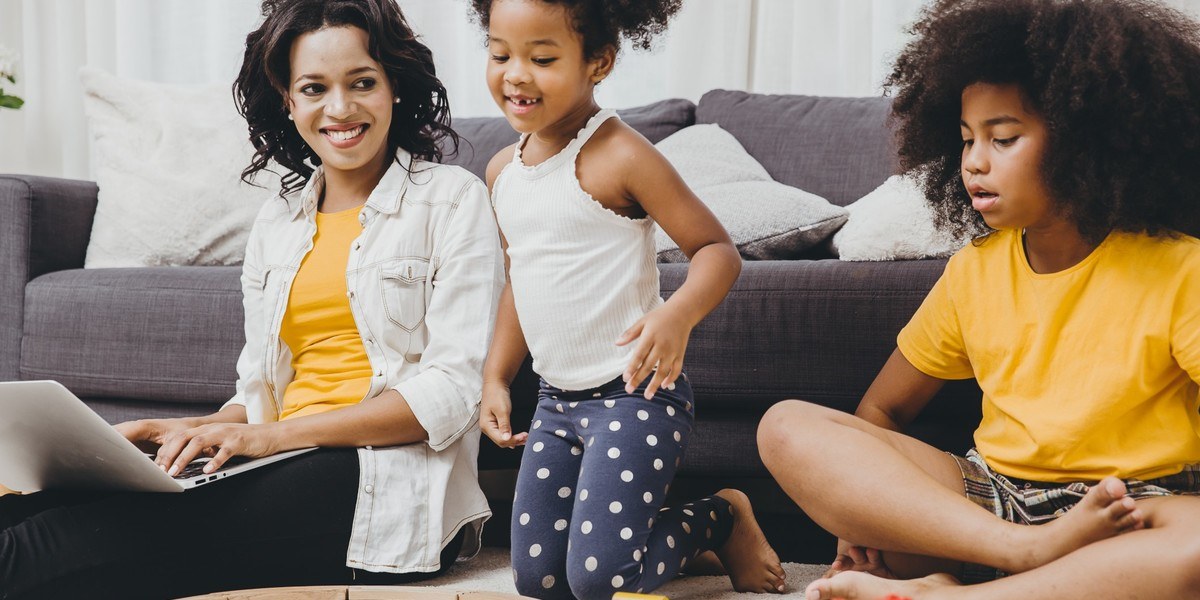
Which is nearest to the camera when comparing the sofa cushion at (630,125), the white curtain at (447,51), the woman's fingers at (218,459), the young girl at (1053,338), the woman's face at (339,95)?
the young girl at (1053,338)

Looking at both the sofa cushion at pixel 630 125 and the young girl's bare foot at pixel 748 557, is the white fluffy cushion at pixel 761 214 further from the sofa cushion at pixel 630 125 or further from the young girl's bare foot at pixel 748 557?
the young girl's bare foot at pixel 748 557

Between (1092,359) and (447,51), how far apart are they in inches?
85.4

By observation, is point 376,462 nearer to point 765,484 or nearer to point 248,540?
point 248,540

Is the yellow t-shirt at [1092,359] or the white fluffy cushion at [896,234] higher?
the white fluffy cushion at [896,234]

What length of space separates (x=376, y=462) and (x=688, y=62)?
1.63m

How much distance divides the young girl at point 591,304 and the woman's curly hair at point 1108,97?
14.4 inches

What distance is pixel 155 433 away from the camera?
54.9 inches

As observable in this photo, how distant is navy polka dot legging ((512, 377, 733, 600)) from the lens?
49.6 inches

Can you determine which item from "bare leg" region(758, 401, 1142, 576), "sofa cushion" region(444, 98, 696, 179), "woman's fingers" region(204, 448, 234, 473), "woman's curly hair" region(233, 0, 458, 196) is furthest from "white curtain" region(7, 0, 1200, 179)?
"woman's fingers" region(204, 448, 234, 473)

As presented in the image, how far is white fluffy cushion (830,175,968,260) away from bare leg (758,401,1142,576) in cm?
41

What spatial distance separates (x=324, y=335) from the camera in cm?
149

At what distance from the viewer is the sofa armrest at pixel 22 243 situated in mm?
2020

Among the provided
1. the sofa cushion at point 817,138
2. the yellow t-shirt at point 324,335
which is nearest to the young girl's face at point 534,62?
the yellow t-shirt at point 324,335

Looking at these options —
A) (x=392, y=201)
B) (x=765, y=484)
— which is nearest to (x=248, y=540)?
(x=392, y=201)
